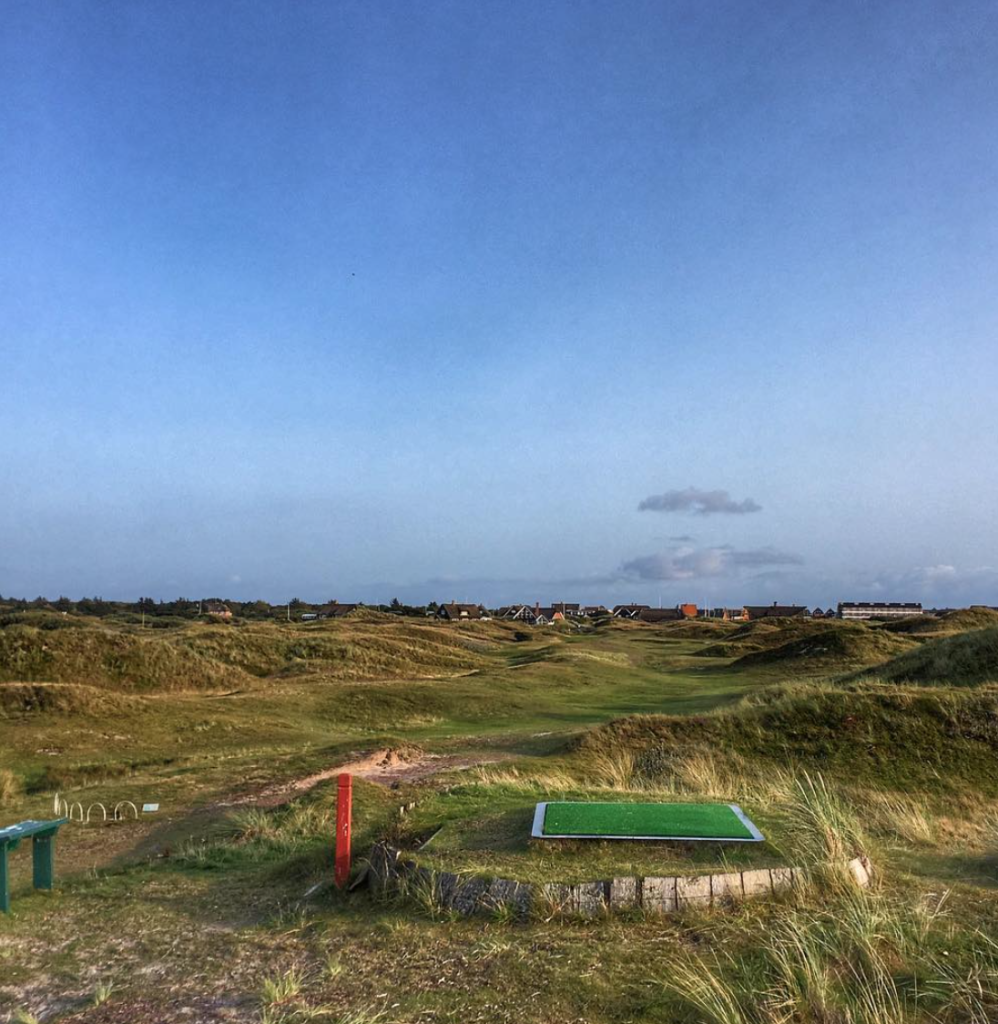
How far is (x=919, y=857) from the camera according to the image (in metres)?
10.2

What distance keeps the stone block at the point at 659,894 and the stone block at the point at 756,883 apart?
2.28ft

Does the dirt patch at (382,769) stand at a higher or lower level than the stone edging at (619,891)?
lower

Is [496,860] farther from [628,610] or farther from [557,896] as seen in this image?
[628,610]

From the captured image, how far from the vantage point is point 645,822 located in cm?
977

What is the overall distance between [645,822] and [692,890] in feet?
6.43

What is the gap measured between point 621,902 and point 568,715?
1015 inches

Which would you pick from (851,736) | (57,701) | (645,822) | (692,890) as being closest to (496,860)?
(645,822)

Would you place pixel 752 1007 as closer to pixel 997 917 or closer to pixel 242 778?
pixel 997 917

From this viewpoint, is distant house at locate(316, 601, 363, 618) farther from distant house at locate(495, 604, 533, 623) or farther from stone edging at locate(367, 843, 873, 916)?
stone edging at locate(367, 843, 873, 916)

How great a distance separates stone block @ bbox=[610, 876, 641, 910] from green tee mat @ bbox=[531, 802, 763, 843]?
4.47 feet

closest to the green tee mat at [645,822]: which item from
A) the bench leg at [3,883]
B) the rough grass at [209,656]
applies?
the bench leg at [3,883]

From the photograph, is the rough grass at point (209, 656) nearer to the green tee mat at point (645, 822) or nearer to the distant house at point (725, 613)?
the green tee mat at point (645, 822)

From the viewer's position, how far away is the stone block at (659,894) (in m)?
7.74

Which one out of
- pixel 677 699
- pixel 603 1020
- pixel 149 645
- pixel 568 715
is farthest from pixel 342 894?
pixel 149 645
